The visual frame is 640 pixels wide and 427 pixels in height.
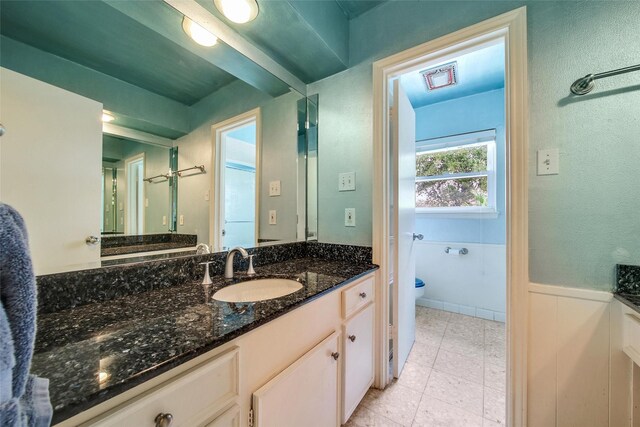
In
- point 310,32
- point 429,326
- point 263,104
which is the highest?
point 310,32

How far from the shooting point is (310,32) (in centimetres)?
132

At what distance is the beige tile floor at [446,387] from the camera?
126 centimetres

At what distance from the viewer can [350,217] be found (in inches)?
62.1

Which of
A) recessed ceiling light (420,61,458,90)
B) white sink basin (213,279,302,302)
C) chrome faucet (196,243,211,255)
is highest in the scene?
recessed ceiling light (420,61,458,90)

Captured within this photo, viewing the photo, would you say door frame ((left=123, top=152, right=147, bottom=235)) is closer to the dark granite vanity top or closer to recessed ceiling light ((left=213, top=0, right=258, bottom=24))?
recessed ceiling light ((left=213, top=0, right=258, bottom=24))

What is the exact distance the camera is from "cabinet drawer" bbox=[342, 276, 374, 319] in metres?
1.11

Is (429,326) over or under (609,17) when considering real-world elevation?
under

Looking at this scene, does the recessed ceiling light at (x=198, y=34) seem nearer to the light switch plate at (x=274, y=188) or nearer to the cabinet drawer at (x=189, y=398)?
the light switch plate at (x=274, y=188)

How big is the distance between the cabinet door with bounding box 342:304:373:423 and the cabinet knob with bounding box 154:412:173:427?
759 mm

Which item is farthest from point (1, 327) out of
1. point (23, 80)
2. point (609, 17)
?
point (609, 17)

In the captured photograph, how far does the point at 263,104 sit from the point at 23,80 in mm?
997

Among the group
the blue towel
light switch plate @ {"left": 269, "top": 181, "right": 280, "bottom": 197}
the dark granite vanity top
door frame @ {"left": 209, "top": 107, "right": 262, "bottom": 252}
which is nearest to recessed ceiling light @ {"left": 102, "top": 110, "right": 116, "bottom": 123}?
door frame @ {"left": 209, "top": 107, "right": 262, "bottom": 252}

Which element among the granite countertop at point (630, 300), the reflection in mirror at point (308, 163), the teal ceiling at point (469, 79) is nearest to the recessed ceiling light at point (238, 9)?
the reflection in mirror at point (308, 163)

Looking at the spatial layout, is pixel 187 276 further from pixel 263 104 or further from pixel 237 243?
pixel 263 104
